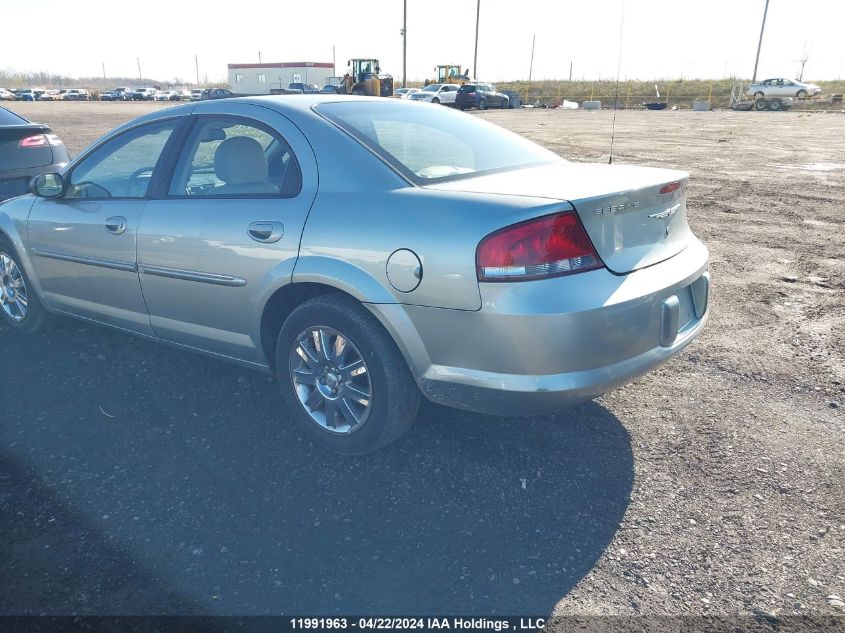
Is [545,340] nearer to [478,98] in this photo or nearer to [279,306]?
[279,306]

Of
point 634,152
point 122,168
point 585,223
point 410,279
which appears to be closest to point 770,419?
point 585,223

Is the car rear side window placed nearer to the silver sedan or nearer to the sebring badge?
the silver sedan

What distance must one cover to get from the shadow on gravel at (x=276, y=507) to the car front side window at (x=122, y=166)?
1.20 m

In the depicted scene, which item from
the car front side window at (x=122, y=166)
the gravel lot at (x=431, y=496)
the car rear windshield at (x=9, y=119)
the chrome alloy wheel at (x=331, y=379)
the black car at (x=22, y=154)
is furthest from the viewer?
the car rear windshield at (x=9, y=119)

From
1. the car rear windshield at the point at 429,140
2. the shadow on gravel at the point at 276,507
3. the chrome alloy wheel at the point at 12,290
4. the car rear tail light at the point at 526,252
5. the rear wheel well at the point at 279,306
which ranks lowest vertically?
the shadow on gravel at the point at 276,507

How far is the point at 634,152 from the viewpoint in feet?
53.1

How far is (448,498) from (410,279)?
3.16 ft

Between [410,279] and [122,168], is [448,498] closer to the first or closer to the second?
[410,279]

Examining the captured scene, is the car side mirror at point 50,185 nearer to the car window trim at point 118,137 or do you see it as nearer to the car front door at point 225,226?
the car window trim at point 118,137

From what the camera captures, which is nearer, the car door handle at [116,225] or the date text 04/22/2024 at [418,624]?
the date text 04/22/2024 at [418,624]

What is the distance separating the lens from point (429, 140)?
362 centimetres

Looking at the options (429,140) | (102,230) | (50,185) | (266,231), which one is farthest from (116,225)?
(429,140)

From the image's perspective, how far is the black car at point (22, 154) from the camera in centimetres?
682

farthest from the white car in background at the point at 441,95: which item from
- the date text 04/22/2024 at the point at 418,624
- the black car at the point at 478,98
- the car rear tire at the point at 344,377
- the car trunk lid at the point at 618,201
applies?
the date text 04/22/2024 at the point at 418,624
